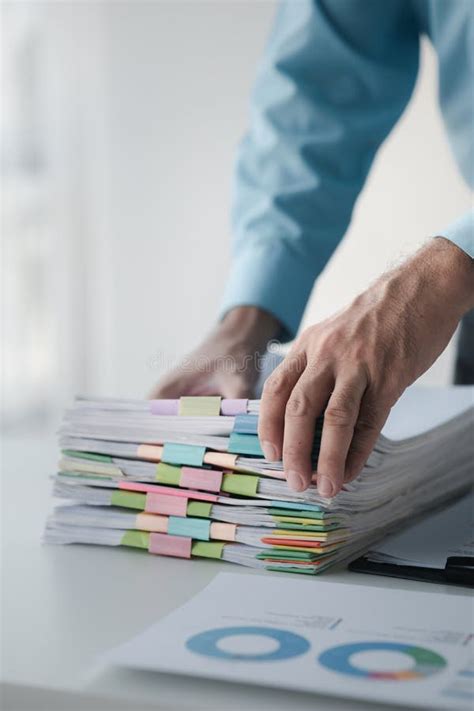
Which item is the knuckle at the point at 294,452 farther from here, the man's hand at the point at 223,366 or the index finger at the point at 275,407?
the man's hand at the point at 223,366

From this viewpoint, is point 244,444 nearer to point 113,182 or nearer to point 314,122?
point 314,122

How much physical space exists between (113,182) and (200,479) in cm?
319

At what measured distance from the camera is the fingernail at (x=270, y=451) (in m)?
0.63

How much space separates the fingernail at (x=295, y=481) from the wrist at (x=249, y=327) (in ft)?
1.30

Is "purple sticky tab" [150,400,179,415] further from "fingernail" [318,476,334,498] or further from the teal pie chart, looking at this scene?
the teal pie chart

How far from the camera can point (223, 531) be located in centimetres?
67

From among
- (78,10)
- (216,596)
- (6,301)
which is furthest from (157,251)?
(216,596)

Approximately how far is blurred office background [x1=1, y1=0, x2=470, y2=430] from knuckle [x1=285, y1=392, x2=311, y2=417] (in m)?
2.76

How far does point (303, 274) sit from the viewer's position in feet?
3.78

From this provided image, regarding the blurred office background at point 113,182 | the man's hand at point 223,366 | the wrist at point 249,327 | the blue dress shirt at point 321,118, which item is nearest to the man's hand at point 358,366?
the man's hand at point 223,366

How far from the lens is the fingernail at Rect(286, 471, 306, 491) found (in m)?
0.61

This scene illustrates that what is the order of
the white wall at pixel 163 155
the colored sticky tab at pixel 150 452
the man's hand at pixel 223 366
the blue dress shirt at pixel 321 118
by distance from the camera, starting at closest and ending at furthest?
the colored sticky tab at pixel 150 452
the man's hand at pixel 223 366
the blue dress shirt at pixel 321 118
the white wall at pixel 163 155

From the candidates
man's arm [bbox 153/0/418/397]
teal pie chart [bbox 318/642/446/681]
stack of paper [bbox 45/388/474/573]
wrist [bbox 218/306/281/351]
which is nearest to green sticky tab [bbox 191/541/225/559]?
stack of paper [bbox 45/388/474/573]

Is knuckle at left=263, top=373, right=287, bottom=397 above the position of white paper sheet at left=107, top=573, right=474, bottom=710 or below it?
above
